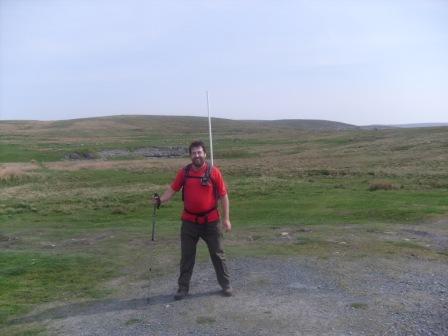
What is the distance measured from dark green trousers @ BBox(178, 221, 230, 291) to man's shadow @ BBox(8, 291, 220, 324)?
33 cm

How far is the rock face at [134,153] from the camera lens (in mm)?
65438

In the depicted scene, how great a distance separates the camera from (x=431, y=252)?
11672mm

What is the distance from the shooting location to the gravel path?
7.12 m

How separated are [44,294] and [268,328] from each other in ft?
15.1

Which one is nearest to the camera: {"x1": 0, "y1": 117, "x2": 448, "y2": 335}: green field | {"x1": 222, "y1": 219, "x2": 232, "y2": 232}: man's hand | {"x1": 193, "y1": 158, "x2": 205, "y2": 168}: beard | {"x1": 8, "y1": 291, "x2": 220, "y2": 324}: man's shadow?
{"x1": 8, "y1": 291, "x2": 220, "y2": 324}: man's shadow

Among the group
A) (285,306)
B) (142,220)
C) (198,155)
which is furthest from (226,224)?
(142,220)

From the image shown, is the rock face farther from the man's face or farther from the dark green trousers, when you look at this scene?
the man's face

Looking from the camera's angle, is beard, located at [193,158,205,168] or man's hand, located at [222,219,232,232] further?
man's hand, located at [222,219,232,232]

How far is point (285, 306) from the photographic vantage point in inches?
312

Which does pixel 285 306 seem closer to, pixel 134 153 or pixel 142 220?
pixel 142 220

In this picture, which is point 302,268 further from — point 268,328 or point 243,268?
point 268,328

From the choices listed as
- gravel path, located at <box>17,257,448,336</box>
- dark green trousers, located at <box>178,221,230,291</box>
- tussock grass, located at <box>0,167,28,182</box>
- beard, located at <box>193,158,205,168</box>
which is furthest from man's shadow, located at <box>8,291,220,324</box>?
tussock grass, located at <box>0,167,28,182</box>

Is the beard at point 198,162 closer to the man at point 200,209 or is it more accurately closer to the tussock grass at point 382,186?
the man at point 200,209

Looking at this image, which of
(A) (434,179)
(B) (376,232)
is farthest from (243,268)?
(A) (434,179)
